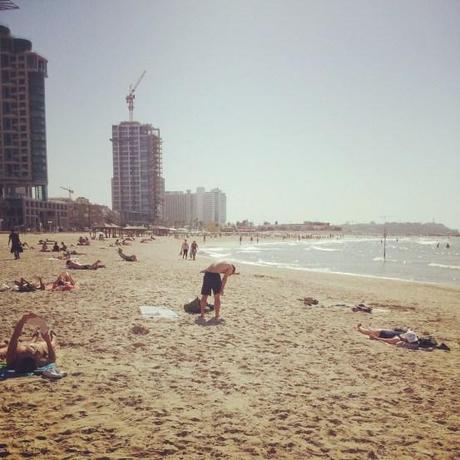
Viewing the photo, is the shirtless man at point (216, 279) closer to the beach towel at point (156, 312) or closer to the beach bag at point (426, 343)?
the beach towel at point (156, 312)

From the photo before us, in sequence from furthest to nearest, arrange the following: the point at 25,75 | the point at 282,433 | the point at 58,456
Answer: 1. the point at 25,75
2. the point at 282,433
3. the point at 58,456

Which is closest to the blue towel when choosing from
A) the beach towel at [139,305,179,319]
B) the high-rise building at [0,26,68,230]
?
the beach towel at [139,305,179,319]

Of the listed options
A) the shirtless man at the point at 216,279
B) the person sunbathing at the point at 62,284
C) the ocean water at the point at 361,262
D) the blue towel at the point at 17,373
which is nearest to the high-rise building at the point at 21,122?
the ocean water at the point at 361,262

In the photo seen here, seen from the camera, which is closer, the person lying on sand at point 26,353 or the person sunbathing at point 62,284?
the person lying on sand at point 26,353

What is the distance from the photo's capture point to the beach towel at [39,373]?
4.86 m

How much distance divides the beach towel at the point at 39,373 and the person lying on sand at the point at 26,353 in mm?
65

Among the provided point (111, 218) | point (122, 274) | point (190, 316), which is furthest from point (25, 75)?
point (190, 316)

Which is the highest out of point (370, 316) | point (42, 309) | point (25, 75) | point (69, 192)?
point (25, 75)

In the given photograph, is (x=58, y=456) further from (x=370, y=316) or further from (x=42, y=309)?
(x=370, y=316)

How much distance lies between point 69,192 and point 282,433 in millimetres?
203451

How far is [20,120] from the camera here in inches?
3900

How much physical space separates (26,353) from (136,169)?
150626 millimetres

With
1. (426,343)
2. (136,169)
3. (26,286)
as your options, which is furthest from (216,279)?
(136,169)

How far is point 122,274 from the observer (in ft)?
52.3
